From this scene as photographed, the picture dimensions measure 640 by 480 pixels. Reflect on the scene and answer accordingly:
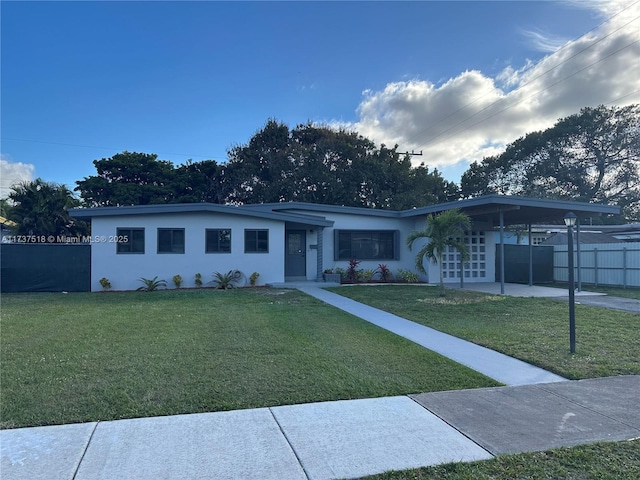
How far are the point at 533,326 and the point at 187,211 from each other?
1084 cm

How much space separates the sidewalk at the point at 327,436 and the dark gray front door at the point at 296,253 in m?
12.5

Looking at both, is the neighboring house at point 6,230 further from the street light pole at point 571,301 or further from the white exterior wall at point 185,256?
the street light pole at point 571,301

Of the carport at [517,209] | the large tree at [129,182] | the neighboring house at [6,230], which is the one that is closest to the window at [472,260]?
the carport at [517,209]

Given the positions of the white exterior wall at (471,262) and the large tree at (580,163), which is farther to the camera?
the large tree at (580,163)

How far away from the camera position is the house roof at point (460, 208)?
503 inches

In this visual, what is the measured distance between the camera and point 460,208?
44.5ft

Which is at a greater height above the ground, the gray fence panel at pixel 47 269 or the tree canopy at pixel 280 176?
the tree canopy at pixel 280 176

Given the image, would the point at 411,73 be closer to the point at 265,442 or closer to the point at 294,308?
the point at 294,308

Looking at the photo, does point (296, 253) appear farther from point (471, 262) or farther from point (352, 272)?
point (471, 262)

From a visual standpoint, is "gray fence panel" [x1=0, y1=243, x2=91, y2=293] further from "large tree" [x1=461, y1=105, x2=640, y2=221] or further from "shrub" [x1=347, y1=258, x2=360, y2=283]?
"large tree" [x1=461, y1=105, x2=640, y2=221]

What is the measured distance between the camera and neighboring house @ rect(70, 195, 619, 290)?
1366cm

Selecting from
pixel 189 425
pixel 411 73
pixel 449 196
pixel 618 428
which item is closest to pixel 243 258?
pixel 411 73

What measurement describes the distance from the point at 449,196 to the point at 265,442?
1306 inches

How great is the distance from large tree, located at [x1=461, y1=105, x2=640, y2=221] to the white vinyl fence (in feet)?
58.1
